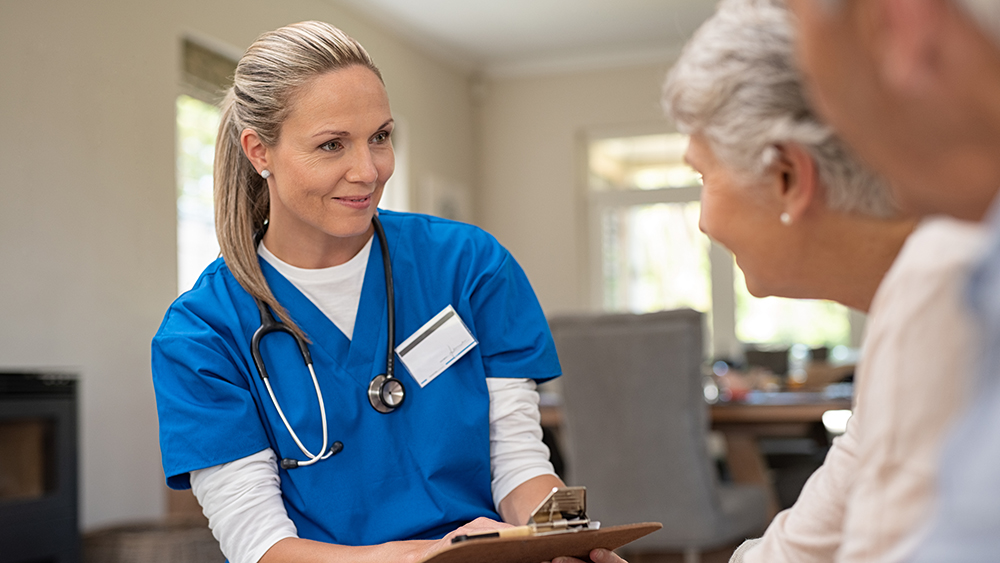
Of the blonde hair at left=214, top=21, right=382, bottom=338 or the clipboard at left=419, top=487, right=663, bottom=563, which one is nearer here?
the clipboard at left=419, top=487, right=663, bottom=563

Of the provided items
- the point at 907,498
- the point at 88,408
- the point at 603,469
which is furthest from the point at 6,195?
the point at 907,498

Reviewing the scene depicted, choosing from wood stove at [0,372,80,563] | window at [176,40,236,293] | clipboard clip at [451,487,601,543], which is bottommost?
wood stove at [0,372,80,563]

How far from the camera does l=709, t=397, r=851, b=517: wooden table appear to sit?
296 cm

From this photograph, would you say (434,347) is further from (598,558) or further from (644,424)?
(644,424)

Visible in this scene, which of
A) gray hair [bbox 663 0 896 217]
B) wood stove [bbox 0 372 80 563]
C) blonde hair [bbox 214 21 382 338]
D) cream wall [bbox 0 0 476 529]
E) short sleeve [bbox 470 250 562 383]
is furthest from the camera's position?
cream wall [bbox 0 0 476 529]

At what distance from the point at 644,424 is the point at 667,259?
175 inches

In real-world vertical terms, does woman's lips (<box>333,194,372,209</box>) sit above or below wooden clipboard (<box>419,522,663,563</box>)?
above

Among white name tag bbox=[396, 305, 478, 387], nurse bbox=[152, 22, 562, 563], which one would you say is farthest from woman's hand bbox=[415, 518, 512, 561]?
white name tag bbox=[396, 305, 478, 387]

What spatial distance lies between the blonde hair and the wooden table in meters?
1.96

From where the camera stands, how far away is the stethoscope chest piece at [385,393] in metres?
1.38

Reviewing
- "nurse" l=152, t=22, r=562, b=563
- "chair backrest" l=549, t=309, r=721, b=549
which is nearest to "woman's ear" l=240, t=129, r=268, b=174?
"nurse" l=152, t=22, r=562, b=563

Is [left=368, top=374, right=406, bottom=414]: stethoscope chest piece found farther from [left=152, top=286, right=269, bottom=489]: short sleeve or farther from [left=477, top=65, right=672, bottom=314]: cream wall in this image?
[left=477, top=65, right=672, bottom=314]: cream wall

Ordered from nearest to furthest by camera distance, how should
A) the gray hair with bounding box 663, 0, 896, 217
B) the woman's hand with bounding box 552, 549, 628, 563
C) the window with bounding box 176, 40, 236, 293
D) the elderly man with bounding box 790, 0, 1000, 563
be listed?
the elderly man with bounding box 790, 0, 1000, 563 → the gray hair with bounding box 663, 0, 896, 217 → the woman's hand with bounding box 552, 549, 628, 563 → the window with bounding box 176, 40, 236, 293

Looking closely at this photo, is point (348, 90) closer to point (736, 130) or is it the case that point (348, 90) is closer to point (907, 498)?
point (736, 130)
